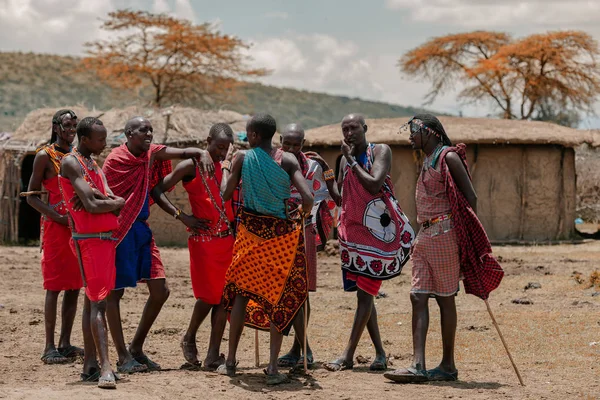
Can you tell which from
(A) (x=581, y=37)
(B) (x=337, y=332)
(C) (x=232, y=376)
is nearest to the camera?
(C) (x=232, y=376)

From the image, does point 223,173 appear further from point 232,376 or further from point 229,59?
point 229,59

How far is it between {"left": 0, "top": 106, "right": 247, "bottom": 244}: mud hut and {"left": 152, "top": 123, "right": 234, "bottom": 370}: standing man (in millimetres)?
10065

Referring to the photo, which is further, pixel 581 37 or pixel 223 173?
pixel 581 37

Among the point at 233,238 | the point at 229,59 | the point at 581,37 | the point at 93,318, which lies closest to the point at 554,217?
the point at 233,238

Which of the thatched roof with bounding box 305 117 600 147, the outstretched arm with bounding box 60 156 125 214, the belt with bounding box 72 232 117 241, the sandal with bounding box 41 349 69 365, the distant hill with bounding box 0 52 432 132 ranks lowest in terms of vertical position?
the sandal with bounding box 41 349 69 365

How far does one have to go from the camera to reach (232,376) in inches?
225

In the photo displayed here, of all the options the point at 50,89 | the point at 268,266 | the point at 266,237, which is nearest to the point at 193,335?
the point at 268,266

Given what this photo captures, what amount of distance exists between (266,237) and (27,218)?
41.3 ft

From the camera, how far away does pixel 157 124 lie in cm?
1700

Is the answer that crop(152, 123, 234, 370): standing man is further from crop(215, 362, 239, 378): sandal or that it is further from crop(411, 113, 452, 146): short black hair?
crop(411, 113, 452, 146): short black hair

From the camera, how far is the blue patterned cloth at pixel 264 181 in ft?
18.4

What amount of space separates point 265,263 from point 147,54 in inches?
1188

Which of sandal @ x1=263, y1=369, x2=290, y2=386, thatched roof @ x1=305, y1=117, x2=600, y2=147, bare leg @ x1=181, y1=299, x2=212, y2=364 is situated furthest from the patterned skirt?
thatched roof @ x1=305, y1=117, x2=600, y2=147

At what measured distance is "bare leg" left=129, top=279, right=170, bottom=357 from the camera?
6023 mm
